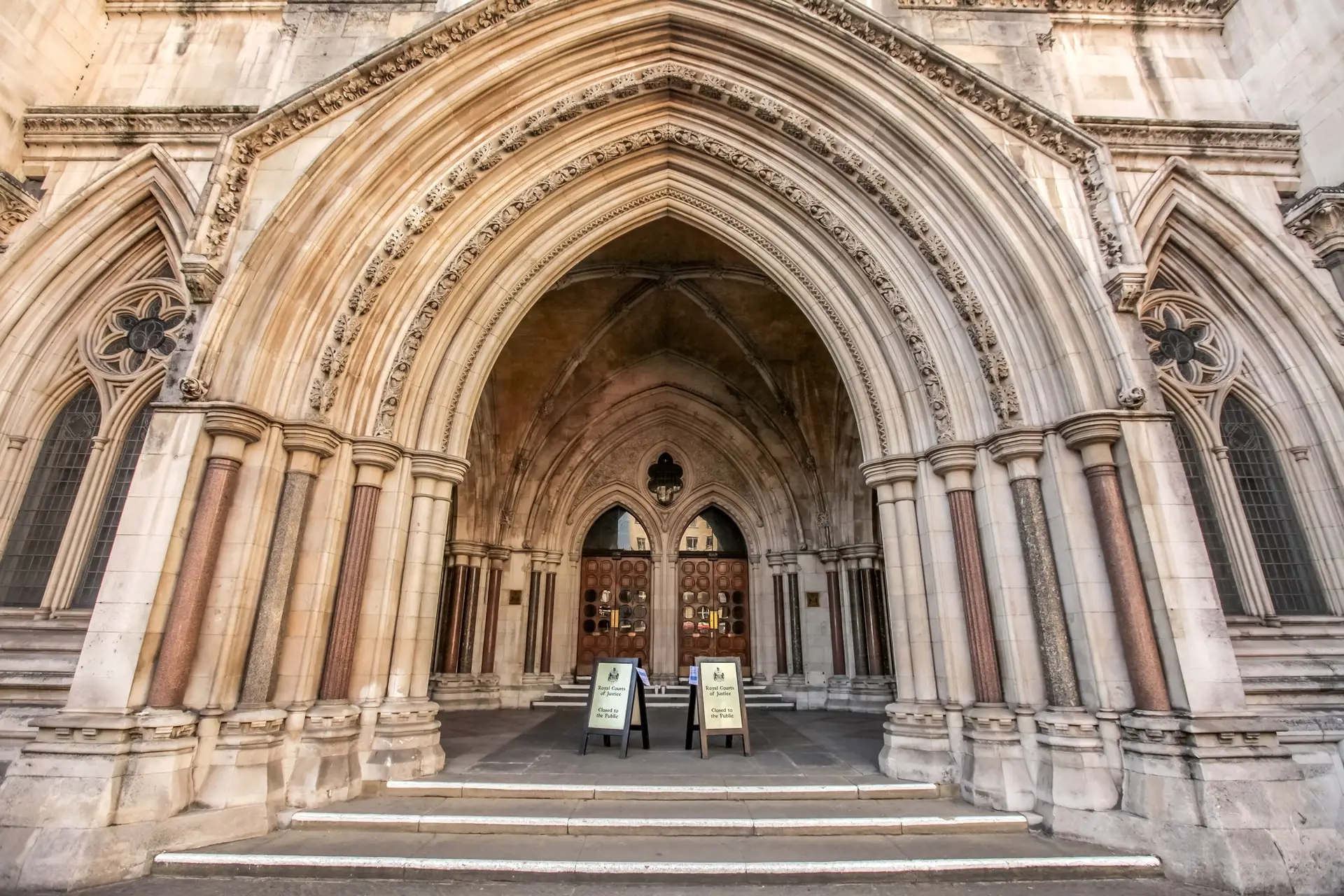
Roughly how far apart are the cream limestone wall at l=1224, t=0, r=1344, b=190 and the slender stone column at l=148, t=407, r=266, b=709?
1247cm

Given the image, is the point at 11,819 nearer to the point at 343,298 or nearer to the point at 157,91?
the point at 343,298

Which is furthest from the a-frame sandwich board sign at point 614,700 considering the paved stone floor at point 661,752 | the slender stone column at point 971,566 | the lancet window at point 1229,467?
the lancet window at point 1229,467

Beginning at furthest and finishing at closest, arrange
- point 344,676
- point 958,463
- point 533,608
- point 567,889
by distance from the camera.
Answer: point 533,608, point 958,463, point 344,676, point 567,889

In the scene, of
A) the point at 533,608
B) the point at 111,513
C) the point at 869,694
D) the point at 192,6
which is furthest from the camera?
the point at 533,608

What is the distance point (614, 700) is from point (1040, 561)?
15.9ft

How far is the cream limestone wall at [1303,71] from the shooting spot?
7.10 metres

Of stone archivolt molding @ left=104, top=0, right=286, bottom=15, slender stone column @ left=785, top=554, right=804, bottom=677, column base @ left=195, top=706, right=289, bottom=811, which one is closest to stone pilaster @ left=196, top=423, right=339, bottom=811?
column base @ left=195, top=706, right=289, bottom=811

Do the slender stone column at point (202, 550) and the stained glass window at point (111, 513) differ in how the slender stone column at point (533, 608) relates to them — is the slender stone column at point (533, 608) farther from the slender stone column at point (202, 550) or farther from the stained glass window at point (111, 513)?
the slender stone column at point (202, 550)

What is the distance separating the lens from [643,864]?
3992 millimetres

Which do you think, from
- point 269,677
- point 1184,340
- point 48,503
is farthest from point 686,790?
point 1184,340

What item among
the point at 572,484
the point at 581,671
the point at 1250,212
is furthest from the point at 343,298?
the point at 1250,212

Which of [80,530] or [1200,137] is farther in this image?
[1200,137]

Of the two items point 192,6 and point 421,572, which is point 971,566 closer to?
point 421,572

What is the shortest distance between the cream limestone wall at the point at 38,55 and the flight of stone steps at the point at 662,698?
1107 cm
